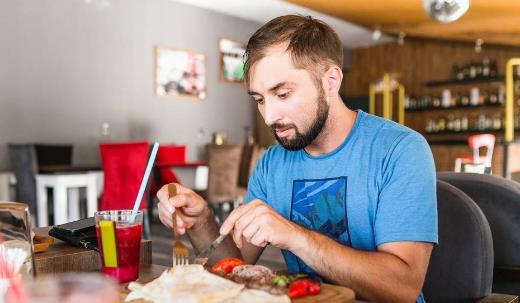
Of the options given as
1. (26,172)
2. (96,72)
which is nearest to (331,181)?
(26,172)

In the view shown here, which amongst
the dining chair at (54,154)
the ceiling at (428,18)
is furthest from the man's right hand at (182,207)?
the ceiling at (428,18)

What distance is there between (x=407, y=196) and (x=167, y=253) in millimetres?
3940

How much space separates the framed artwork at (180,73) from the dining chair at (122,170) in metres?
2.48

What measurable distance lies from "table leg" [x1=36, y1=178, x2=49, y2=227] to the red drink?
4322 mm

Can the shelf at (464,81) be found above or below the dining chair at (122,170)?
above

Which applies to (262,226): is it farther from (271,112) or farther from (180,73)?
(180,73)

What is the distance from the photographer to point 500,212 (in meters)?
1.64

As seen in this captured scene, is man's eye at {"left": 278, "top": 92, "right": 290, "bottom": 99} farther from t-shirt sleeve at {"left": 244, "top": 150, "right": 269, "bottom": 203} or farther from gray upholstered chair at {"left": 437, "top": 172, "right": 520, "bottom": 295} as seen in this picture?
gray upholstered chair at {"left": 437, "top": 172, "right": 520, "bottom": 295}

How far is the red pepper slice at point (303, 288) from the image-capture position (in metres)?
0.82

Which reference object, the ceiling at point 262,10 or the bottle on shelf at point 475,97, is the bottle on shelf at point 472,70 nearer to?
the bottle on shelf at point 475,97

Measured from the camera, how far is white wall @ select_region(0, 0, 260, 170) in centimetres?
595

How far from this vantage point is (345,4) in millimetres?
7375

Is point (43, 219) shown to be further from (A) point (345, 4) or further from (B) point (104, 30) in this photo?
(A) point (345, 4)

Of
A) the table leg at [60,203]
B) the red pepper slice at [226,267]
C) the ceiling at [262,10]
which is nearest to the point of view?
the red pepper slice at [226,267]
